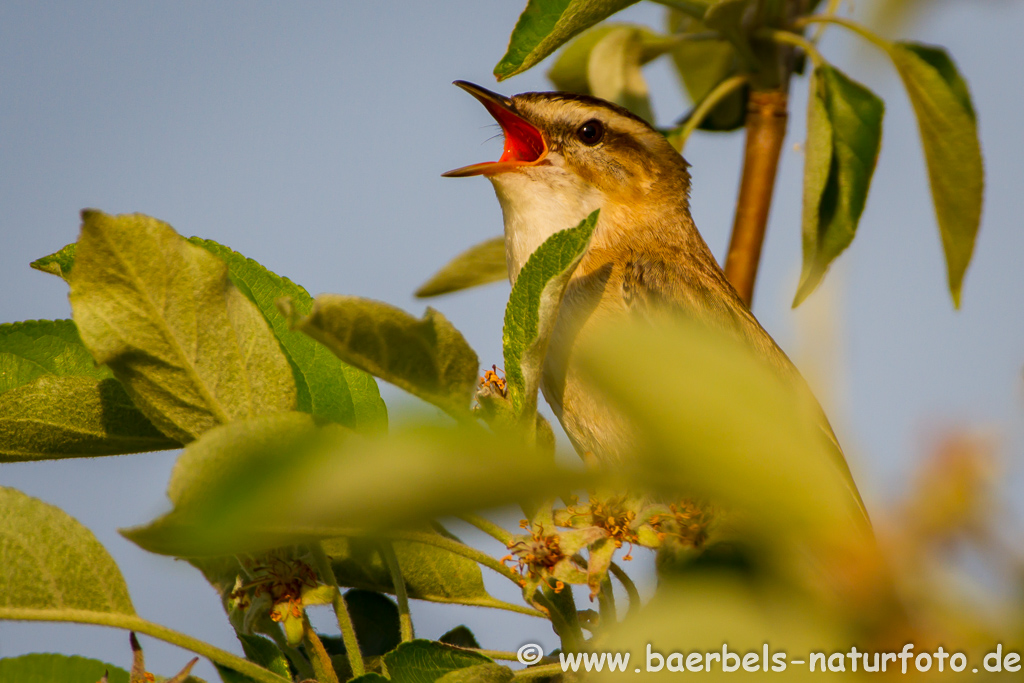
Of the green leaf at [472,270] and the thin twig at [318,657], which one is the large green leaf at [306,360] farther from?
the green leaf at [472,270]

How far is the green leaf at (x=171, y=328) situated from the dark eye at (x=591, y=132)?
285cm

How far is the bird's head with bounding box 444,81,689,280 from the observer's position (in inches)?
156

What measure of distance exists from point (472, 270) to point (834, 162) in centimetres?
141

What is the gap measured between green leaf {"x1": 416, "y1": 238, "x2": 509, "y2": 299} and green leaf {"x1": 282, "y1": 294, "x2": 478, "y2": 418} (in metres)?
2.14

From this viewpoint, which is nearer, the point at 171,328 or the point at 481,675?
the point at 171,328

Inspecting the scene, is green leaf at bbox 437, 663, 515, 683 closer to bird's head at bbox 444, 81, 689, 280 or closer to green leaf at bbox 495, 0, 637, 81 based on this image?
green leaf at bbox 495, 0, 637, 81

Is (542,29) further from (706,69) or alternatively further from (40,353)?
(706,69)

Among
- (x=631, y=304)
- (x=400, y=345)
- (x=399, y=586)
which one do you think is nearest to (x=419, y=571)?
(x=399, y=586)

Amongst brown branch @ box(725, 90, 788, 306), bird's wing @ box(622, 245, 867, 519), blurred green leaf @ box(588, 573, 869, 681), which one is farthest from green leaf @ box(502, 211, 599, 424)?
brown branch @ box(725, 90, 788, 306)

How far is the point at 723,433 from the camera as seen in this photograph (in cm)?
62

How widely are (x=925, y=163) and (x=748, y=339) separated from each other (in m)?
0.95

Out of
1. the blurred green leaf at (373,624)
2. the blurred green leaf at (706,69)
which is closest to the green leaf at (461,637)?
the blurred green leaf at (373,624)

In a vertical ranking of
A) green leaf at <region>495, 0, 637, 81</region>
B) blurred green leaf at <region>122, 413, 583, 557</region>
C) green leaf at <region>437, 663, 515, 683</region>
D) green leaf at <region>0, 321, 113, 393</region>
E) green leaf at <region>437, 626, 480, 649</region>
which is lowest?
green leaf at <region>437, 626, 480, 649</region>

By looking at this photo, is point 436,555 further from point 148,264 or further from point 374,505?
point 374,505
